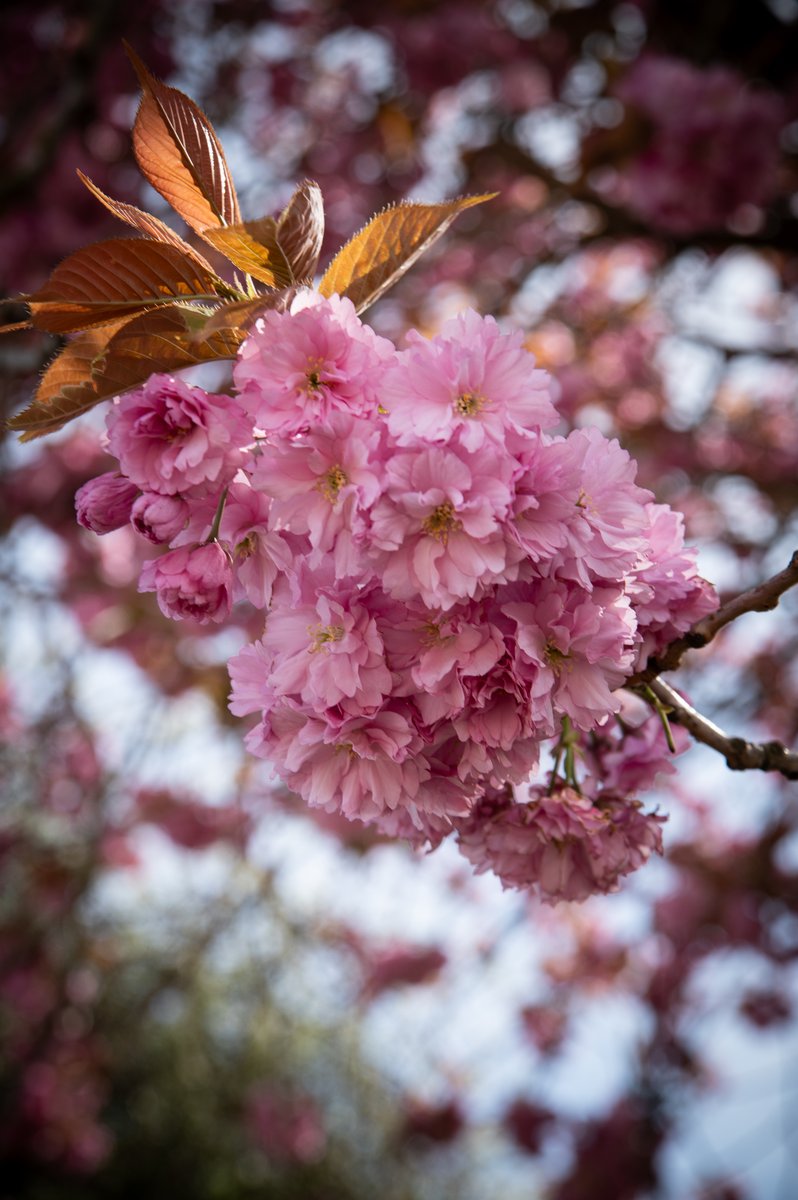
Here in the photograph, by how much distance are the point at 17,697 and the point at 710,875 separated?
332 cm

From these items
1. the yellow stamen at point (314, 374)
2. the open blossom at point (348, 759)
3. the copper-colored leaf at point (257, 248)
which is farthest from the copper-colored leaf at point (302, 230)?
the open blossom at point (348, 759)

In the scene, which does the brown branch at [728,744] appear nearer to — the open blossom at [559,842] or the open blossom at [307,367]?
the open blossom at [559,842]

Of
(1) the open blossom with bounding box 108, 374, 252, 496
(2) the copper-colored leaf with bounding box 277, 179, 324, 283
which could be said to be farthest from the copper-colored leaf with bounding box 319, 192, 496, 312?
(1) the open blossom with bounding box 108, 374, 252, 496

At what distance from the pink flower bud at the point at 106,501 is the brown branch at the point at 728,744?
0.42m

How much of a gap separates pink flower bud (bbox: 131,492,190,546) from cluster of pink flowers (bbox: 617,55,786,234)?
2545 mm

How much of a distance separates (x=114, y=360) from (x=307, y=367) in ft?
0.48

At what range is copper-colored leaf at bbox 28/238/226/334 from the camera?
66cm

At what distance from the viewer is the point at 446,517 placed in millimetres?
583

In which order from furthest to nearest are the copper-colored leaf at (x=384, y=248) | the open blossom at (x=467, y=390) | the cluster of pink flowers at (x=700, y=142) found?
the cluster of pink flowers at (x=700, y=142) → the copper-colored leaf at (x=384, y=248) → the open blossom at (x=467, y=390)

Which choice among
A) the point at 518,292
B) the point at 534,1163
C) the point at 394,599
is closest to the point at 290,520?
the point at 394,599

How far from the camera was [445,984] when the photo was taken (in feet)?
14.6

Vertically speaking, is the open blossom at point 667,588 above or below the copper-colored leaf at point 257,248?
below

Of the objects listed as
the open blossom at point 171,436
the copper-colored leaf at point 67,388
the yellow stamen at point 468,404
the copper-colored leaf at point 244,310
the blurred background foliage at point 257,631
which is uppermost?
the copper-colored leaf at point 244,310

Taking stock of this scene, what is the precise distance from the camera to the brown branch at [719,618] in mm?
707
